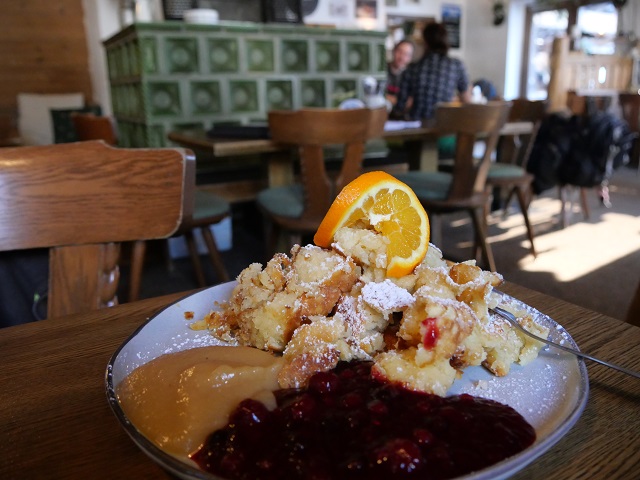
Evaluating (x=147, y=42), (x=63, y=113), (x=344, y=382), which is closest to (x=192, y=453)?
(x=344, y=382)

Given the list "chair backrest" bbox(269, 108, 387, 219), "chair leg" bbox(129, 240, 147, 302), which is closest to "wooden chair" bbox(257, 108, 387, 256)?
"chair backrest" bbox(269, 108, 387, 219)

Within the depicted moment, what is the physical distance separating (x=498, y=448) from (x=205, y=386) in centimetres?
32

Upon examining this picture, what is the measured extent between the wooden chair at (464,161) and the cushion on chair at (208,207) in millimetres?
1050

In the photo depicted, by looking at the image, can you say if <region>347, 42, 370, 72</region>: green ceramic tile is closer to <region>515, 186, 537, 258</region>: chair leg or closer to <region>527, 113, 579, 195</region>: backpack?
<region>527, 113, 579, 195</region>: backpack

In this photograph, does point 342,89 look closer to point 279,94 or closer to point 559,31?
point 279,94

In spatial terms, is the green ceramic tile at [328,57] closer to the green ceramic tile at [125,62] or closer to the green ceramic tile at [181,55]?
the green ceramic tile at [181,55]

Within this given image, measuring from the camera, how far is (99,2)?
5.98 metres

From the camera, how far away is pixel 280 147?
2555 millimetres

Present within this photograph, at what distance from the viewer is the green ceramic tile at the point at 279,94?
439cm

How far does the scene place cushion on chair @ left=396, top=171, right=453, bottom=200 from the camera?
2871mm

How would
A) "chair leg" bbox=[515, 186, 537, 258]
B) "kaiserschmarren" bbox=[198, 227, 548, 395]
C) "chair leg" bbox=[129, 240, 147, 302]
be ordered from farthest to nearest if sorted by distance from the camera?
"chair leg" bbox=[515, 186, 537, 258] < "chair leg" bbox=[129, 240, 147, 302] < "kaiserschmarren" bbox=[198, 227, 548, 395]

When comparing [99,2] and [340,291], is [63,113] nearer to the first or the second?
[99,2]

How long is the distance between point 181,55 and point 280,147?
1.97 meters

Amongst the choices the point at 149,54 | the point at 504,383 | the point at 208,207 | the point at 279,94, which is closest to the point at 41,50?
the point at 149,54
